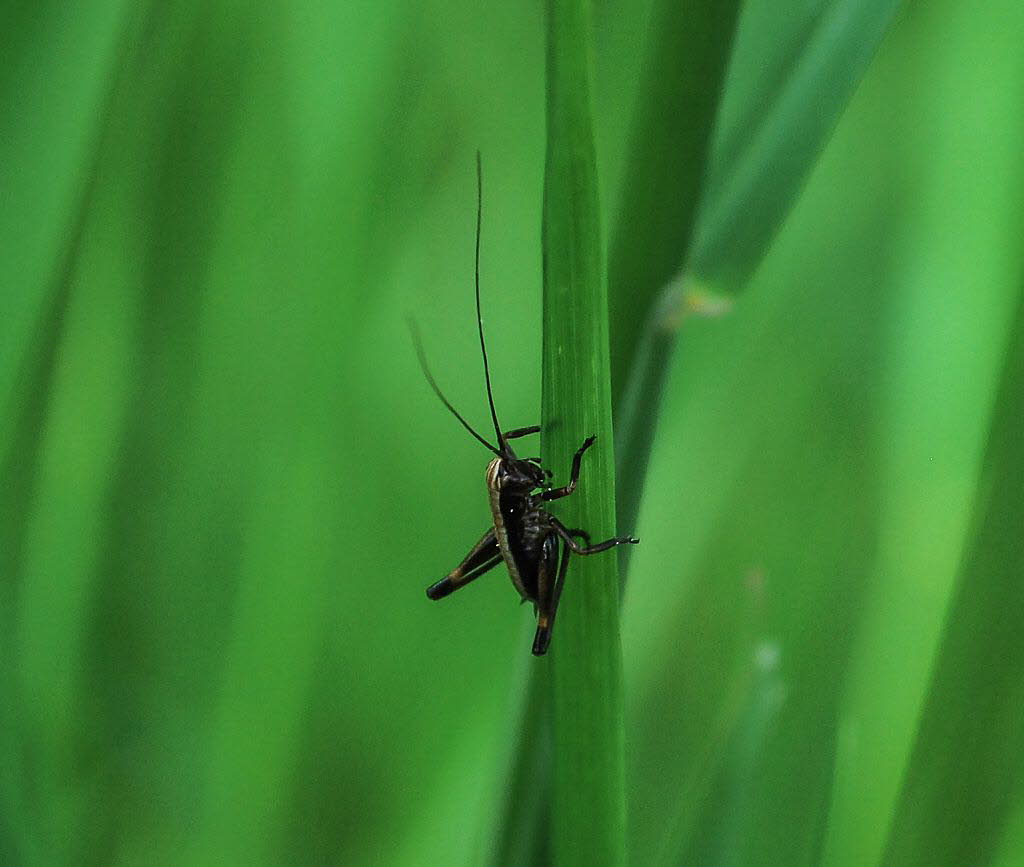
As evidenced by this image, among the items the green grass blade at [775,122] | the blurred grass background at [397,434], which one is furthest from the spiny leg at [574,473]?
the blurred grass background at [397,434]

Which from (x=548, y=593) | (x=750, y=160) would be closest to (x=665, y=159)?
(x=750, y=160)

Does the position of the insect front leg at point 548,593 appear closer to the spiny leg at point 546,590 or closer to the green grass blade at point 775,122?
the spiny leg at point 546,590

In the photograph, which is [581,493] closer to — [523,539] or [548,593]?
[548,593]

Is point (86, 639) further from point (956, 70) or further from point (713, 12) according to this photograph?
point (956, 70)

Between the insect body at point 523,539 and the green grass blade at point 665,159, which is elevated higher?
the green grass blade at point 665,159

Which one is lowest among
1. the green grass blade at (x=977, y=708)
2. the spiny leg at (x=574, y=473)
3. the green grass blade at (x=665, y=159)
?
the green grass blade at (x=977, y=708)
